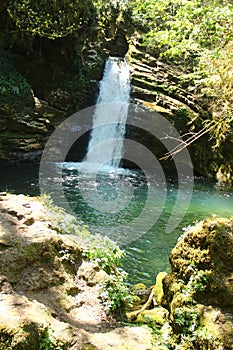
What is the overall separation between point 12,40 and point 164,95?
8.39 meters

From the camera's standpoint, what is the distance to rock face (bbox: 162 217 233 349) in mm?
2555

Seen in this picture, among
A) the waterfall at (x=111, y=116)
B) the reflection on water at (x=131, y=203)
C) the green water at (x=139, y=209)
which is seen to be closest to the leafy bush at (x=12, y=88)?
the reflection on water at (x=131, y=203)

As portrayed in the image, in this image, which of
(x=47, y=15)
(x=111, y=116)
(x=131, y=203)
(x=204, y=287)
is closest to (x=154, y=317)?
(x=204, y=287)

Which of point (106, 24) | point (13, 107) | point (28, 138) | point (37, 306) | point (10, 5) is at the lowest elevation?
point (37, 306)

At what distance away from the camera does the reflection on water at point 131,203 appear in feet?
20.8

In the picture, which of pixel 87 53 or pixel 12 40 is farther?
pixel 87 53

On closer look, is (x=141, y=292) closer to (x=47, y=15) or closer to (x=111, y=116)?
(x=47, y=15)

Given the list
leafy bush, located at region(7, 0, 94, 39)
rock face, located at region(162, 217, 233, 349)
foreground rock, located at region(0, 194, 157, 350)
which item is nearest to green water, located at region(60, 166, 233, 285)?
foreground rock, located at region(0, 194, 157, 350)

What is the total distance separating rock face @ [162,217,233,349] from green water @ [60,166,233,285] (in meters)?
2.39

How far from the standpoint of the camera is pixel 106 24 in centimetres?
1911

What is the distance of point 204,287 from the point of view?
2809mm

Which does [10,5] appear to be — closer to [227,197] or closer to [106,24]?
[106,24]

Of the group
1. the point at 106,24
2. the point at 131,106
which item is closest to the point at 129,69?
the point at 131,106

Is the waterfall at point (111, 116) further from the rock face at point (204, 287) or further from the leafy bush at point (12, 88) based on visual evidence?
the rock face at point (204, 287)
